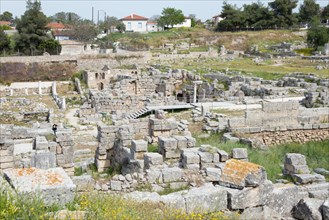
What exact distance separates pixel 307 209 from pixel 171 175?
3.16 meters

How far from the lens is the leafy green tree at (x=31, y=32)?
58219mm

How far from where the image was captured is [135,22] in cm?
11975

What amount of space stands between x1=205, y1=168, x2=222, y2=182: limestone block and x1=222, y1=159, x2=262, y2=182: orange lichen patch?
715mm

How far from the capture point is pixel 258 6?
298 feet

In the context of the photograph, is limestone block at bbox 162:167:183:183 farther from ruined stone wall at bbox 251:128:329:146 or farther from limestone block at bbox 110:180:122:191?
ruined stone wall at bbox 251:128:329:146

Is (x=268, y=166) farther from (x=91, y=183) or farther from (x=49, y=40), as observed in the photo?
(x=49, y=40)

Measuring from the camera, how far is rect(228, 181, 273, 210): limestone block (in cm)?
777

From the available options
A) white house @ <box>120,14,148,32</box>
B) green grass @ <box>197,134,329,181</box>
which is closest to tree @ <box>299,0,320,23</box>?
white house @ <box>120,14,148,32</box>

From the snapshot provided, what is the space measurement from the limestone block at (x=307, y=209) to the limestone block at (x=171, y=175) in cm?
269

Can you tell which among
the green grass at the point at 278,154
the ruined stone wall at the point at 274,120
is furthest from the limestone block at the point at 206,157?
the ruined stone wall at the point at 274,120

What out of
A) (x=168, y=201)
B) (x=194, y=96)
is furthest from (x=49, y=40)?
(x=168, y=201)

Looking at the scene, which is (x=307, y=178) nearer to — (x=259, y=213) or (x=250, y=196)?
(x=259, y=213)

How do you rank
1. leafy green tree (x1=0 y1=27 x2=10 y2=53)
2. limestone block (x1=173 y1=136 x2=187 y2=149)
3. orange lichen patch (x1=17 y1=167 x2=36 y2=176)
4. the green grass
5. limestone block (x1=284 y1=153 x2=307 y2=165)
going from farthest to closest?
leafy green tree (x1=0 y1=27 x2=10 y2=53) → the green grass → limestone block (x1=173 y1=136 x2=187 y2=149) → limestone block (x1=284 y1=153 x2=307 y2=165) → orange lichen patch (x1=17 y1=167 x2=36 y2=176)

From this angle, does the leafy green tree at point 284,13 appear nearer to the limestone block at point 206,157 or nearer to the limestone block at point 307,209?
the limestone block at point 206,157
